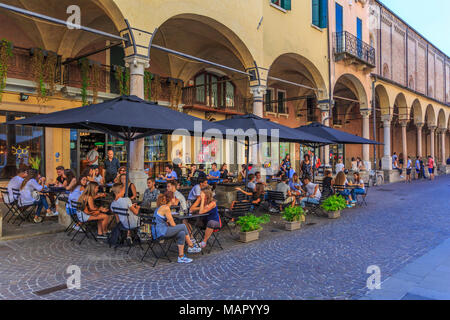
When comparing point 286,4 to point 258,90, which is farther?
point 286,4

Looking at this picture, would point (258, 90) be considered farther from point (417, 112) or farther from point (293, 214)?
point (417, 112)

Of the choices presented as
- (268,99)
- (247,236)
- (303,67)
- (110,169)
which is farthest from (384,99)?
(110,169)

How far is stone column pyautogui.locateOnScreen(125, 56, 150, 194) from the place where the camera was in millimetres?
8883

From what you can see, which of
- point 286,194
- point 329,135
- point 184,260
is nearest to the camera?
point 184,260

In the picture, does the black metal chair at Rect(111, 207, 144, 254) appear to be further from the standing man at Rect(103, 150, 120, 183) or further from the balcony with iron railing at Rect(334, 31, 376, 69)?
the balcony with iron railing at Rect(334, 31, 376, 69)

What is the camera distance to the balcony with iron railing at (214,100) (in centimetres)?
1647

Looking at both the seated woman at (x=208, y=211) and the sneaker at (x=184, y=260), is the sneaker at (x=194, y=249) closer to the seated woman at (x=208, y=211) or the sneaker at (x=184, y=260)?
the seated woman at (x=208, y=211)

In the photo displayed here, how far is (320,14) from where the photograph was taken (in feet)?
56.2

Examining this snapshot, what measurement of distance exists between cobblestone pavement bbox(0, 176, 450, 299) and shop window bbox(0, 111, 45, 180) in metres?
5.71

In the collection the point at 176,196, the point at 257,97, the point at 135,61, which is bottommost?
the point at 176,196

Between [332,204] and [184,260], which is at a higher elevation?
[332,204]

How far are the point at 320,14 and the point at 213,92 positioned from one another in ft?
23.3

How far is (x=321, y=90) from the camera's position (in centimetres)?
1720

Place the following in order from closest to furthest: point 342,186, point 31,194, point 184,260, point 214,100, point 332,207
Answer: point 184,260, point 31,194, point 332,207, point 342,186, point 214,100
